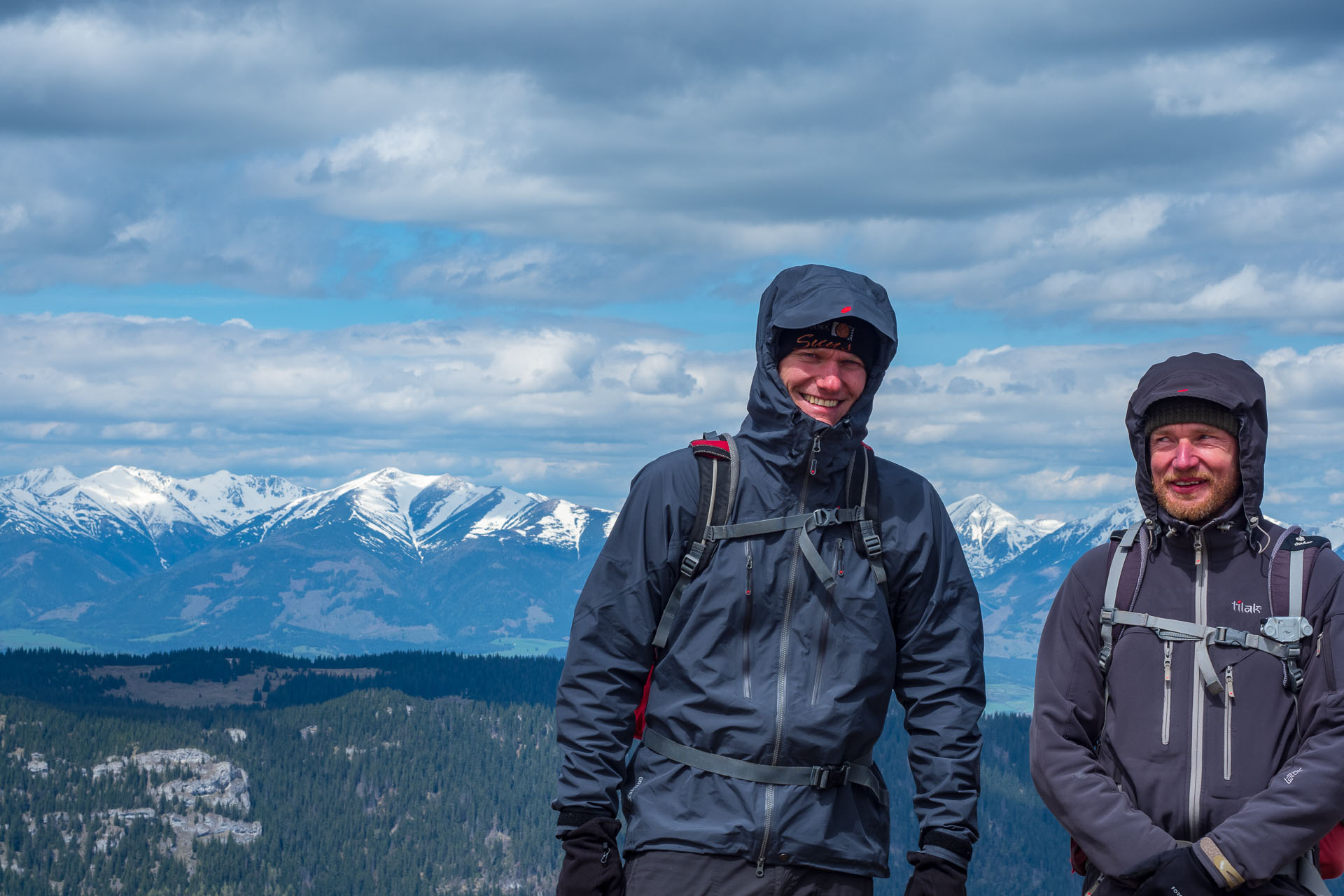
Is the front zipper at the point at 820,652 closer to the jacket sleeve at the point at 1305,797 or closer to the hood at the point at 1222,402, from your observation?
the hood at the point at 1222,402

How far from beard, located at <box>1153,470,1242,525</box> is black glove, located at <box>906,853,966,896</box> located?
2649 mm

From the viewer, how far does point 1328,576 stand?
8297 millimetres

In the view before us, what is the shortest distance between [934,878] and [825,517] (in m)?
2.31

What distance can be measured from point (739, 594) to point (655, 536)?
654 mm

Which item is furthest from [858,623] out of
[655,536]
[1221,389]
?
[1221,389]

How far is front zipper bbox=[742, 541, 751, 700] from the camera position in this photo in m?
8.48

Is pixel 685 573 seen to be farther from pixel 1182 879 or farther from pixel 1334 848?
pixel 1334 848

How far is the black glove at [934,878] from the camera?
8.16 metres

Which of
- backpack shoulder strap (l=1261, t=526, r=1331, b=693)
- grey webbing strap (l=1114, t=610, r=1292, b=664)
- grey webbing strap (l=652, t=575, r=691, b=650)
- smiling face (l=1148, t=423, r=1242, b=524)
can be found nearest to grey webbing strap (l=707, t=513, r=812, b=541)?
grey webbing strap (l=652, t=575, r=691, b=650)

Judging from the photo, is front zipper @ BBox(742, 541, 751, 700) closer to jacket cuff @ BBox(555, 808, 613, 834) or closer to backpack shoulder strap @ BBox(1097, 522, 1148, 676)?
jacket cuff @ BBox(555, 808, 613, 834)

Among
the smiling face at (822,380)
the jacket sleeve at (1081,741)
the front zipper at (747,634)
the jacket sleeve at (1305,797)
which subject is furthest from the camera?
the smiling face at (822,380)

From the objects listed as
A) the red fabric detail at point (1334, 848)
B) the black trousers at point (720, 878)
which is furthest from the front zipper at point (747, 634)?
the red fabric detail at point (1334, 848)

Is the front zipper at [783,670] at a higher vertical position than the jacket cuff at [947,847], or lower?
higher

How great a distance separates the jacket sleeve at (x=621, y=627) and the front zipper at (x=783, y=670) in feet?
2.31
